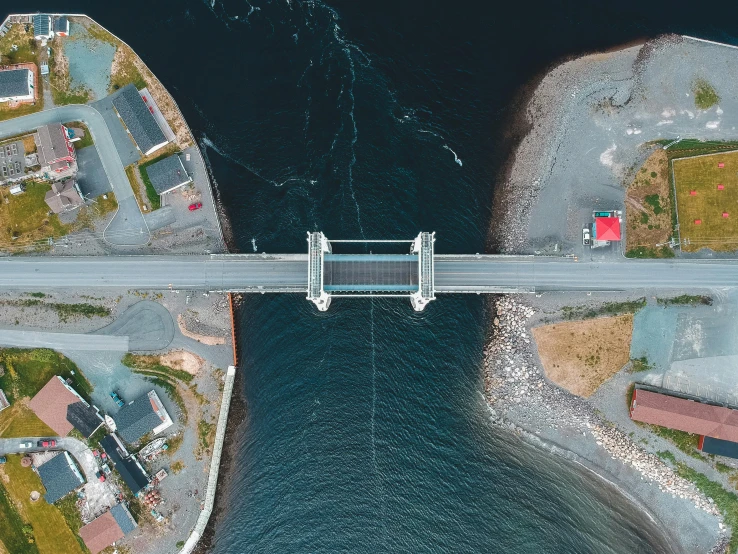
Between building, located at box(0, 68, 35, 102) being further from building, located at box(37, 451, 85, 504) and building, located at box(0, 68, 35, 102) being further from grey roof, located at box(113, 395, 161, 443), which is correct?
building, located at box(37, 451, 85, 504)

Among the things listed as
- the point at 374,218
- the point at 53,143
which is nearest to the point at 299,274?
the point at 374,218

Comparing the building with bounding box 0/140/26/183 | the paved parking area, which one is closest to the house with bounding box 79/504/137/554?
the paved parking area

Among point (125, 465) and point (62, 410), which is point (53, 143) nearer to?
point (62, 410)

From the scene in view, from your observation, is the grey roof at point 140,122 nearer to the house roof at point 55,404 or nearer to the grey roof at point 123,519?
the house roof at point 55,404

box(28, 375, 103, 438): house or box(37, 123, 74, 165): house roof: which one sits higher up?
box(37, 123, 74, 165): house roof

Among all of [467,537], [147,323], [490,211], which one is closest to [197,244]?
[147,323]

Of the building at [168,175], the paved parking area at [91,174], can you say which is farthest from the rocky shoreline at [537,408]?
the paved parking area at [91,174]
